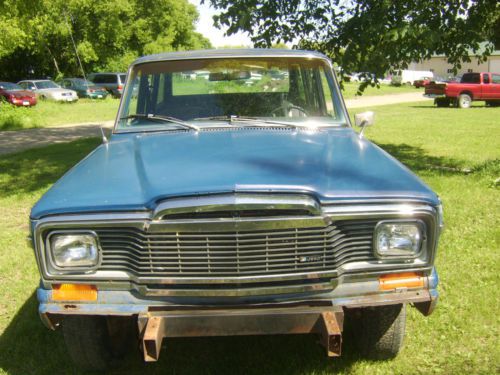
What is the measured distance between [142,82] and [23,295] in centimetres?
195

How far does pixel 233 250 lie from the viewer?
100 inches

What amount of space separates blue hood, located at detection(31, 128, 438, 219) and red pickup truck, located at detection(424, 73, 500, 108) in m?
22.7

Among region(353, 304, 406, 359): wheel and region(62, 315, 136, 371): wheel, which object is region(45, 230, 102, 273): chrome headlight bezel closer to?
region(62, 315, 136, 371): wheel

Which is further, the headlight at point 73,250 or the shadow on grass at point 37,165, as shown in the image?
the shadow on grass at point 37,165

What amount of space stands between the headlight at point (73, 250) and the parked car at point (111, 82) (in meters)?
29.5

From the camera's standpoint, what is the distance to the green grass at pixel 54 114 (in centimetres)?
1789

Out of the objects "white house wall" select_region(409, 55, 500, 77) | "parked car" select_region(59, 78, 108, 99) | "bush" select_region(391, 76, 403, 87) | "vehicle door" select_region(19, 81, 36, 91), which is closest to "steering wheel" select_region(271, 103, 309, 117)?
"parked car" select_region(59, 78, 108, 99)

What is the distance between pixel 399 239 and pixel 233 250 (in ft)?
2.65

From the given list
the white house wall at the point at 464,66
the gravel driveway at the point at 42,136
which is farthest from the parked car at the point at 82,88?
the white house wall at the point at 464,66

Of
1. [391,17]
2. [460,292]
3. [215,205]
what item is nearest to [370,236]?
[215,205]

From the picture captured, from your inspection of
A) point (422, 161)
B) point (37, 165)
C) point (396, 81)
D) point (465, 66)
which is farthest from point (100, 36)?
point (465, 66)

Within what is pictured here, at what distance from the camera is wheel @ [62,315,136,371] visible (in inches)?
118

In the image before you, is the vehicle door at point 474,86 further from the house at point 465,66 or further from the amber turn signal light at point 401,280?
the house at point 465,66

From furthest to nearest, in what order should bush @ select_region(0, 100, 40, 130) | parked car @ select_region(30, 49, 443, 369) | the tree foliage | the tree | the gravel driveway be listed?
the tree foliage, bush @ select_region(0, 100, 40, 130), the gravel driveway, the tree, parked car @ select_region(30, 49, 443, 369)
